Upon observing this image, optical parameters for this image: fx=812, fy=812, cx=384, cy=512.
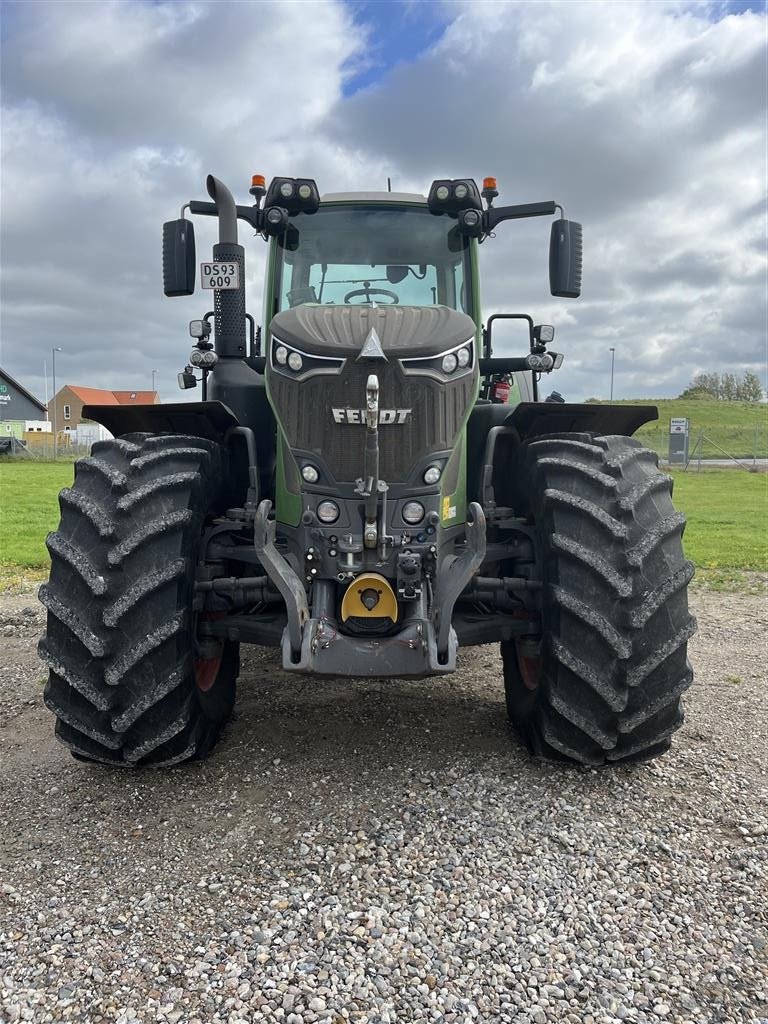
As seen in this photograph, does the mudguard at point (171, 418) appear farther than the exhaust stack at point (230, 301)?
No

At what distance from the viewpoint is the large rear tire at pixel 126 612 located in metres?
3.45

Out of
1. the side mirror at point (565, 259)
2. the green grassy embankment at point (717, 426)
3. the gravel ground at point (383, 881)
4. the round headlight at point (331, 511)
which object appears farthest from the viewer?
the green grassy embankment at point (717, 426)

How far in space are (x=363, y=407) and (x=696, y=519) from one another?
14423 mm

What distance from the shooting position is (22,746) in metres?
4.36

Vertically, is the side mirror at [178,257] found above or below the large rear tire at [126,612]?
above

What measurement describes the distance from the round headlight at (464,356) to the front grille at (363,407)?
0.20 ft

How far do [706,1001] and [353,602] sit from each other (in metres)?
1.93

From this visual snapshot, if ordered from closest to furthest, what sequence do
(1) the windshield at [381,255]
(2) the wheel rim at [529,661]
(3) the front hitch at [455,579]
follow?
(3) the front hitch at [455,579] → (2) the wheel rim at [529,661] → (1) the windshield at [381,255]

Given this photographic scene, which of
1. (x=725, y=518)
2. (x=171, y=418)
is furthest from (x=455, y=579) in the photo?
(x=725, y=518)

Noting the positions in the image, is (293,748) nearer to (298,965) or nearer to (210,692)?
(210,692)

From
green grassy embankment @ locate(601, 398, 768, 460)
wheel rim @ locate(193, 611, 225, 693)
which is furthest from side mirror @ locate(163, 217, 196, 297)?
green grassy embankment @ locate(601, 398, 768, 460)

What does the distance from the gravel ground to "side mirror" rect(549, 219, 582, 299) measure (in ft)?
8.50

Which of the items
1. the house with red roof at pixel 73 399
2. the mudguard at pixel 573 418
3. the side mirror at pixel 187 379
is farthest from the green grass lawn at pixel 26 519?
the house with red roof at pixel 73 399

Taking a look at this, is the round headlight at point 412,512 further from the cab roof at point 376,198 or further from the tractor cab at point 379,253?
the cab roof at point 376,198
